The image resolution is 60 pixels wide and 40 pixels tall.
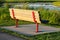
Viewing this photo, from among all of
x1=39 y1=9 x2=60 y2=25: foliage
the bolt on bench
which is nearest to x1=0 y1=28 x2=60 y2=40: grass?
the bolt on bench

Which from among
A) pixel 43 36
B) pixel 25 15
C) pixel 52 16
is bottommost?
pixel 43 36

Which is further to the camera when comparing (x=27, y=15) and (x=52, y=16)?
(x=52, y=16)

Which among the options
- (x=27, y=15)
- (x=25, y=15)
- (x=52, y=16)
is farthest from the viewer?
(x=52, y=16)

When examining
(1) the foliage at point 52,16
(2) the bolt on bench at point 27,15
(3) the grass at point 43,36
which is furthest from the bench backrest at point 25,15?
(1) the foliage at point 52,16

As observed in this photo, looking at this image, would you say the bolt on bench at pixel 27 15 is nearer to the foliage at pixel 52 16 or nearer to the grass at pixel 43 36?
the grass at pixel 43 36

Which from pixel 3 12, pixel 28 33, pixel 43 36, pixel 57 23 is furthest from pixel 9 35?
pixel 3 12

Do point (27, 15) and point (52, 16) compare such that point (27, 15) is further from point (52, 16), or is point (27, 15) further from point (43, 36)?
point (52, 16)

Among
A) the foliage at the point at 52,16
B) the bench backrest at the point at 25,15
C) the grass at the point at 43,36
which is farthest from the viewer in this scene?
the foliage at the point at 52,16

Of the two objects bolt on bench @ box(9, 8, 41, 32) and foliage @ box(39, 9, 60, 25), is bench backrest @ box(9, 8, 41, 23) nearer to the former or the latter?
bolt on bench @ box(9, 8, 41, 32)

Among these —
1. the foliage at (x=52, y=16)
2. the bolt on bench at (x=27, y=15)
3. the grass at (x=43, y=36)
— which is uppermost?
the bolt on bench at (x=27, y=15)

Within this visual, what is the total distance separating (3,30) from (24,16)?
3.64 ft

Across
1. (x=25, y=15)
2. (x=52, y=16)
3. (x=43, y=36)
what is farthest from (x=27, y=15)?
(x=52, y=16)

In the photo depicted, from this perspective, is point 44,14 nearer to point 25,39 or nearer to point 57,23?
point 57,23

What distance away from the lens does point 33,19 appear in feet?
29.6
